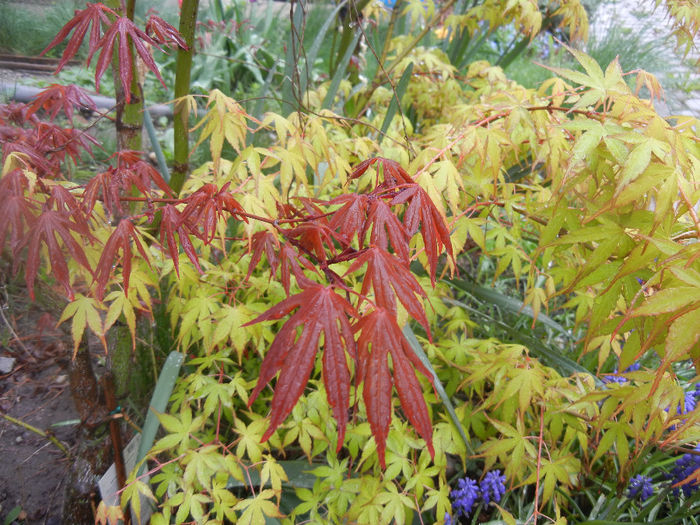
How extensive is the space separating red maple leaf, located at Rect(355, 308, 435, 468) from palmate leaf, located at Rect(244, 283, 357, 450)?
2cm

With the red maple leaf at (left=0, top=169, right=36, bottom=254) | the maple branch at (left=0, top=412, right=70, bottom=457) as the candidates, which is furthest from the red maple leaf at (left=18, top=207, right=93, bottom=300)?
the maple branch at (left=0, top=412, right=70, bottom=457)

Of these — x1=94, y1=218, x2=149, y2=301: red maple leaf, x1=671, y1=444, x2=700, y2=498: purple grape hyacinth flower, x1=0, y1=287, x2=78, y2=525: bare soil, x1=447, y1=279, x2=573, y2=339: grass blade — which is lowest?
x1=0, y1=287, x2=78, y2=525: bare soil

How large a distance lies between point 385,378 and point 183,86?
85cm

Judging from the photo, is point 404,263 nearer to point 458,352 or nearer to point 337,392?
point 337,392

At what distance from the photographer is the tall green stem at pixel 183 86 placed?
37.7 inches

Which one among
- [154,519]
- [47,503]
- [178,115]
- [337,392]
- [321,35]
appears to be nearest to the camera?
[337,392]

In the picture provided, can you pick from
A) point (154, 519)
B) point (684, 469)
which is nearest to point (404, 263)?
point (154, 519)

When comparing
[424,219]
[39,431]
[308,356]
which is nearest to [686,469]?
[424,219]

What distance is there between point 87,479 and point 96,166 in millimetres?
1548

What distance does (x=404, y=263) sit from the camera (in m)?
0.63

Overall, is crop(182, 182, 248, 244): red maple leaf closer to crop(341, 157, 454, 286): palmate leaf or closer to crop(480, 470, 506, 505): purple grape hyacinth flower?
crop(341, 157, 454, 286): palmate leaf

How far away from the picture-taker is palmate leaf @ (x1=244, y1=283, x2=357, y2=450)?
1.46 ft

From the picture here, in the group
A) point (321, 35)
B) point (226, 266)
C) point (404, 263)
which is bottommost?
point (226, 266)

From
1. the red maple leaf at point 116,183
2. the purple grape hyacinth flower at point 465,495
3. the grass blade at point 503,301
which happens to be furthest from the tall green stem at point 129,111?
the purple grape hyacinth flower at point 465,495
